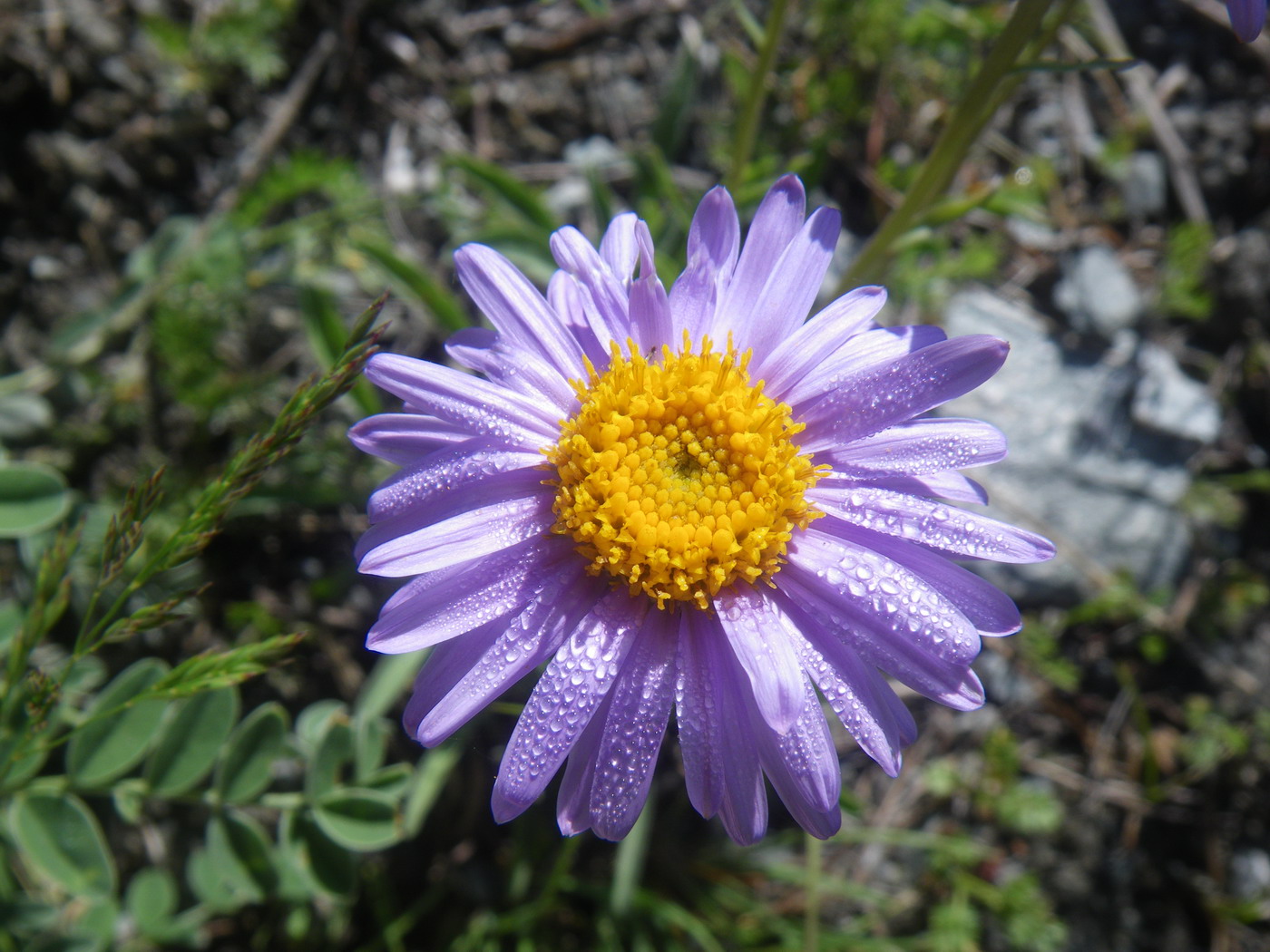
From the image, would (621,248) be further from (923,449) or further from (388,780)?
(388,780)

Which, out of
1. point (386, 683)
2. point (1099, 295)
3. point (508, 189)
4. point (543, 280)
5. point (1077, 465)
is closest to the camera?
point (386, 683)

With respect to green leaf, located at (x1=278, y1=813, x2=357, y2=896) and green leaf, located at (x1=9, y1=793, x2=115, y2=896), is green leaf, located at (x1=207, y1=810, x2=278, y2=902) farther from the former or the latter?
green leaf, located at (x1=9, y1=793, x2=115, y2=896)

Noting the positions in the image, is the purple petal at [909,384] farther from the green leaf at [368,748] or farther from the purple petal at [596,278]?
the green leaf at [368,748]

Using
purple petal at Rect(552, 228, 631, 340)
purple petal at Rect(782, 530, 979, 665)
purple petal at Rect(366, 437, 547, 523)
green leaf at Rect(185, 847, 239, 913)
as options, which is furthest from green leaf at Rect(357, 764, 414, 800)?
purple petal at Rect(552, 228, 631, 340)

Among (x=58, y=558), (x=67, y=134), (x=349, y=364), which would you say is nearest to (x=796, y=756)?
(x=349, y=364)

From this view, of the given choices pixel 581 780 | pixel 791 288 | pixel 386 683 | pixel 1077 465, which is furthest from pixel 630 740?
pixel 1077 465

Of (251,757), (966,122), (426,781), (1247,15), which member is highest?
(1247,15)

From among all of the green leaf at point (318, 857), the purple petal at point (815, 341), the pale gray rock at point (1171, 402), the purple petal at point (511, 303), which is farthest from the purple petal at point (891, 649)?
the pale gray rock at point (1171, 402)
